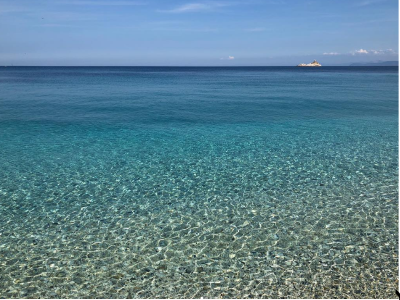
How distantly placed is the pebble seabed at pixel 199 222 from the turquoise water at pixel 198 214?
0.04 metres

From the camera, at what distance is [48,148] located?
18.0 metres

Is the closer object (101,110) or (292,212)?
(292,212)

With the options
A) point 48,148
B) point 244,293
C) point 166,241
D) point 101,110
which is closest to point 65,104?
point 101,110

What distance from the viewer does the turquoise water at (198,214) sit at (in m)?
7.68

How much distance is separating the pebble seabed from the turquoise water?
4 centimetres

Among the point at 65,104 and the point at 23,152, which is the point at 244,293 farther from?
the point at 65,104

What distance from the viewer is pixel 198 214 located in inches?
424

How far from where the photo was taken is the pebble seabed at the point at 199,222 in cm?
764

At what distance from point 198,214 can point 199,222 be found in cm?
52

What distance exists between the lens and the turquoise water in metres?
7.68

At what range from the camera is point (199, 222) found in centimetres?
1026

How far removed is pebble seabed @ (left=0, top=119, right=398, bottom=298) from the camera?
764 cm

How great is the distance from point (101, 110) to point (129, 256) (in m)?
24.1

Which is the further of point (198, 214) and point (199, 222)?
point (198, 214)
